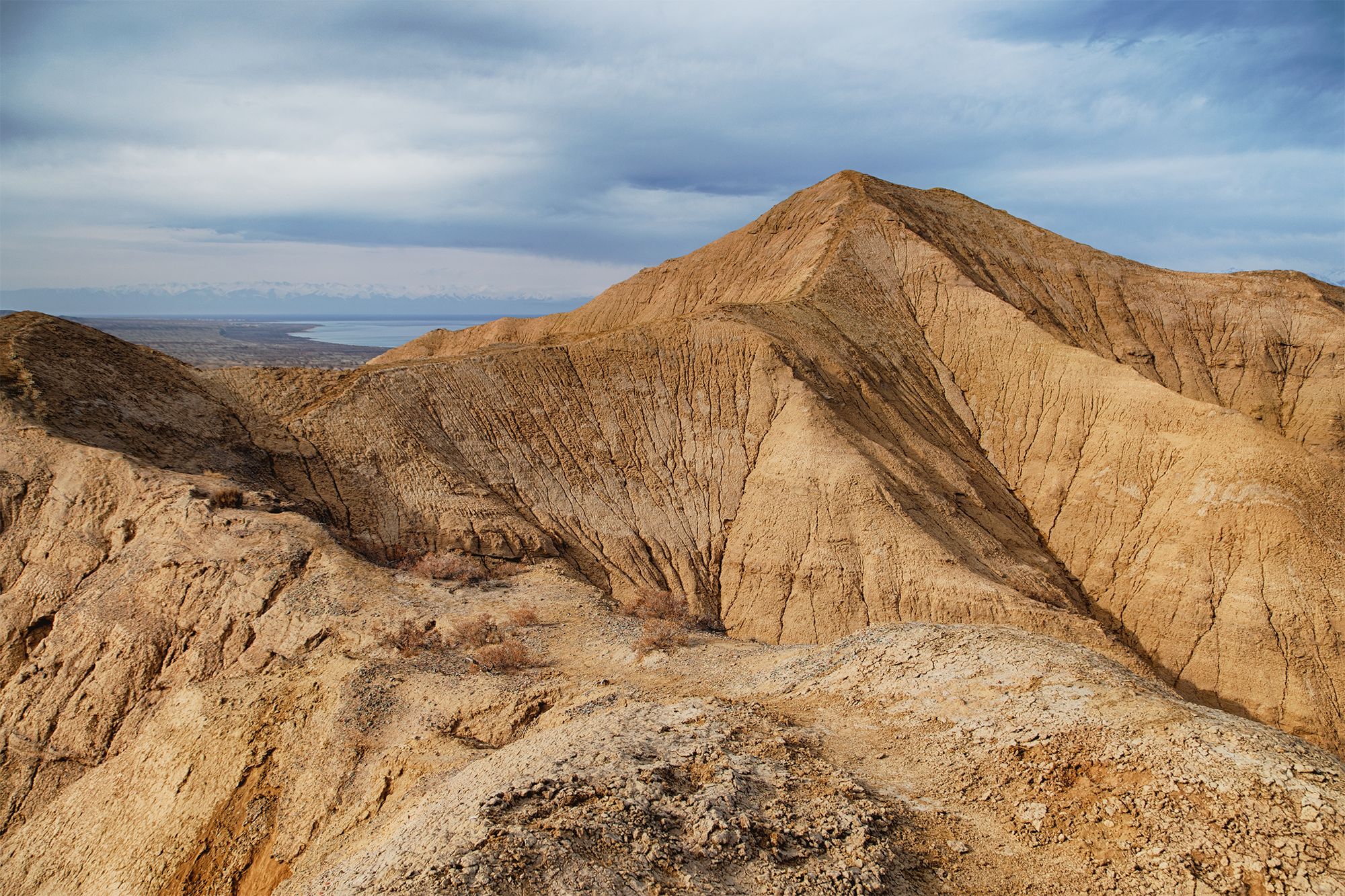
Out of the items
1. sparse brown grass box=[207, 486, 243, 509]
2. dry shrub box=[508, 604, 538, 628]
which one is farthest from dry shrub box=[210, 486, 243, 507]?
dry shrub box=[508, 604, 538, 628]

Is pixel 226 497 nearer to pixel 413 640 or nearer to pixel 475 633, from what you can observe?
pixel 413 640

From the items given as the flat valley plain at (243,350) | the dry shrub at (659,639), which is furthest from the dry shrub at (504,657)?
the flat valley plain at (243,350)

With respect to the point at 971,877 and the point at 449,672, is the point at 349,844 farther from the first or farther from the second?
the point at 971,877

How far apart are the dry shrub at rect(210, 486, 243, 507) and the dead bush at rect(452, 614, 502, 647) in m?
6.50

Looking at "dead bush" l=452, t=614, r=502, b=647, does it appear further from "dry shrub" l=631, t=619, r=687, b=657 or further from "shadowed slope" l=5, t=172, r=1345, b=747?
"shadowed slope" l=5, t=172, r=1345, b=747

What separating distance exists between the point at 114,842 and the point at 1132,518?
2873 centimetres

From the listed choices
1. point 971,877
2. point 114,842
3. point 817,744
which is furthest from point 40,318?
point 971,877

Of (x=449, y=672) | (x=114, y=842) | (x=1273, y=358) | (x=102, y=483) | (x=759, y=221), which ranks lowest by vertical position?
(x=114, y=842)

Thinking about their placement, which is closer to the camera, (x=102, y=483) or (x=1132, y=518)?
(x=102, y=483)

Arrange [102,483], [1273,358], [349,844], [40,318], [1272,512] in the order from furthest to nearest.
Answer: [1273,358]
[1272,512]
[40,318]
[102,483]
[349,844]

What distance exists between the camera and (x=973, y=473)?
94.2 ft

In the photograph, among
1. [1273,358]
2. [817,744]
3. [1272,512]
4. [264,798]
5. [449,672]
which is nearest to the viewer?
[817,744]

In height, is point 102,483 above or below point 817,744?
above

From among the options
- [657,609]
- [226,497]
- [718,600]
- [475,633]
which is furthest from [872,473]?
[226,497]
